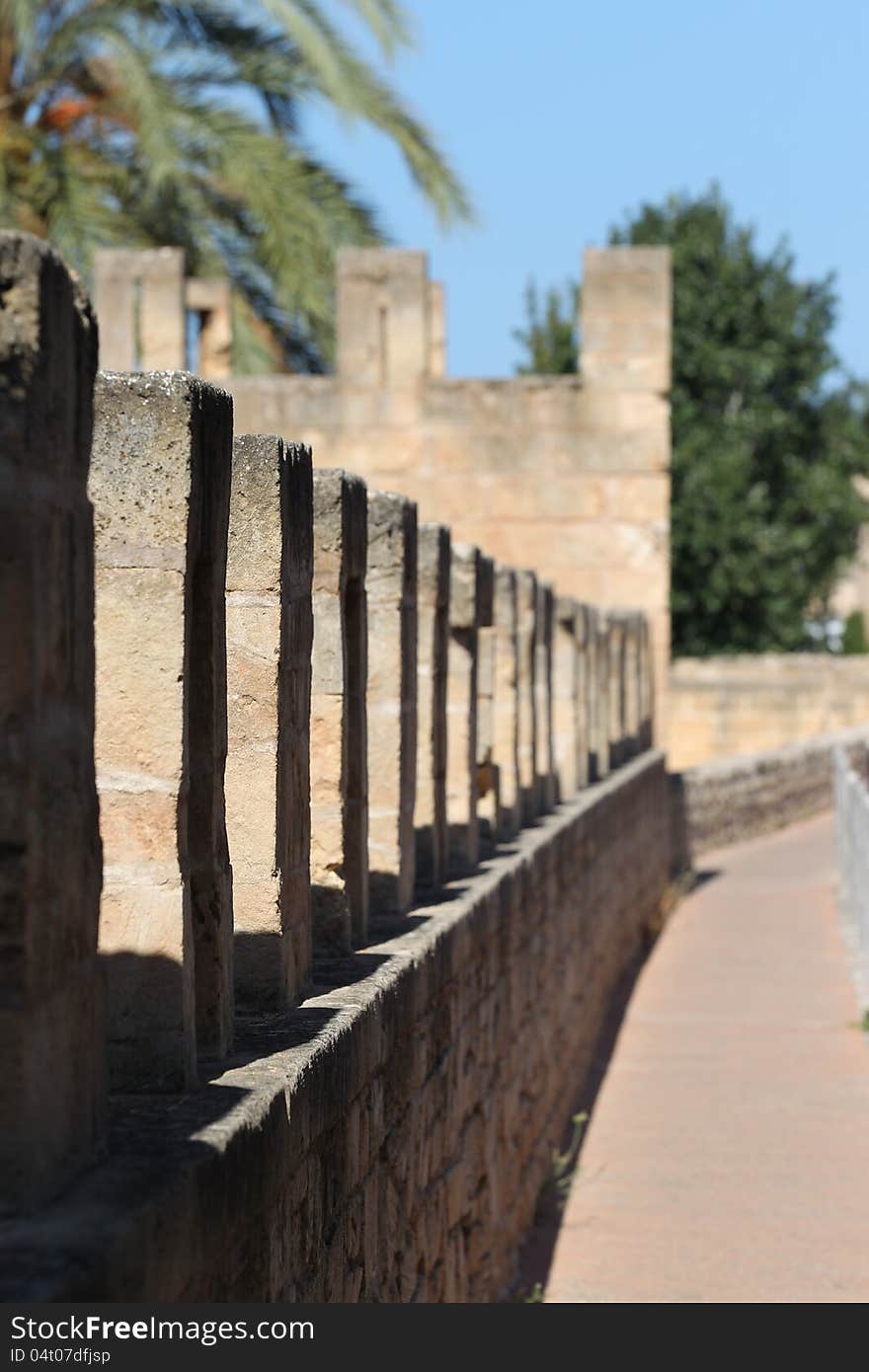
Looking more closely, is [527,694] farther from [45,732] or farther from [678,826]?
[678,826]

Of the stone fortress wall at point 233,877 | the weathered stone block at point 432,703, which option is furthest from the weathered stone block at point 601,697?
the weathered stone block at point 432,703

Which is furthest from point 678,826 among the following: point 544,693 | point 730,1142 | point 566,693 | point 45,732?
point 45,732

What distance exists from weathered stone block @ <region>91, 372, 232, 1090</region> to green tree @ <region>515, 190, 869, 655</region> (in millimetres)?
32304

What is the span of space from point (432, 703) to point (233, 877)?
260cm

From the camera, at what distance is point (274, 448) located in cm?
414

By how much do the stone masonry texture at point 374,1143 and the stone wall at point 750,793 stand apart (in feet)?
36.6

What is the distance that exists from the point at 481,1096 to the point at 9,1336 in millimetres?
3863

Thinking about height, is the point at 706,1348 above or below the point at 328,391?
below

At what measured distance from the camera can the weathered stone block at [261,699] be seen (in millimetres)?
4156

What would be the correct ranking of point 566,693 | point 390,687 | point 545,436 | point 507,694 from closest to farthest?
1. point 390,687
2. point 507,694
3. point 566,693
4. point 545,436

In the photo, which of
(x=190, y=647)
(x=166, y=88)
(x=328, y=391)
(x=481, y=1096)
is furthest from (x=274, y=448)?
(x=328, y=391)

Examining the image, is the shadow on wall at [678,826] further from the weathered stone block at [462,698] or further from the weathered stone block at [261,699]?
the weathered stone block at [261,699]

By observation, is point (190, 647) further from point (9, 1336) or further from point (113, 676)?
point (9, 1336)

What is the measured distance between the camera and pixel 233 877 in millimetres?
4164
